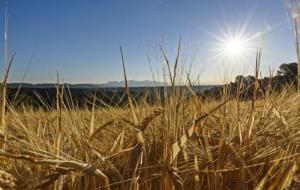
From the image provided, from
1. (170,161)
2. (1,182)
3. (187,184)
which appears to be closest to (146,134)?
(187,184)

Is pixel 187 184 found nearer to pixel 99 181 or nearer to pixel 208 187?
pixel 208 187

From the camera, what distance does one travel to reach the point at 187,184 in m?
0.84

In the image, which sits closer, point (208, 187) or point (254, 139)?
point (208, 187)

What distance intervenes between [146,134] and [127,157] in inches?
10.6

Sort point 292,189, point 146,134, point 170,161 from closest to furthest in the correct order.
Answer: point 292,189, point 170,161, point 146,134

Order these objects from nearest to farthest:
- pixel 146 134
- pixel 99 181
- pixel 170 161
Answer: pixel 170 161 < pixel 99 181 < pixel 146 134

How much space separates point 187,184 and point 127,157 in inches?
6.6

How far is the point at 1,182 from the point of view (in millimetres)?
619

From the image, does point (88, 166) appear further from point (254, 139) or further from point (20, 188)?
point (254, 139)

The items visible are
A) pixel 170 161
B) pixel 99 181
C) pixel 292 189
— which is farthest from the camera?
pixel 99 181

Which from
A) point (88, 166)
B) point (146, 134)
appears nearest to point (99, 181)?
point (88, 166)

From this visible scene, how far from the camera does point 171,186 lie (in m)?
0.73

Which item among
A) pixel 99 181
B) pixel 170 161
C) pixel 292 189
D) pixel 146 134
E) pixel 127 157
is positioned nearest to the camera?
pixel 292 189

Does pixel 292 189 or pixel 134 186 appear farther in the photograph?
pixel 134 186
